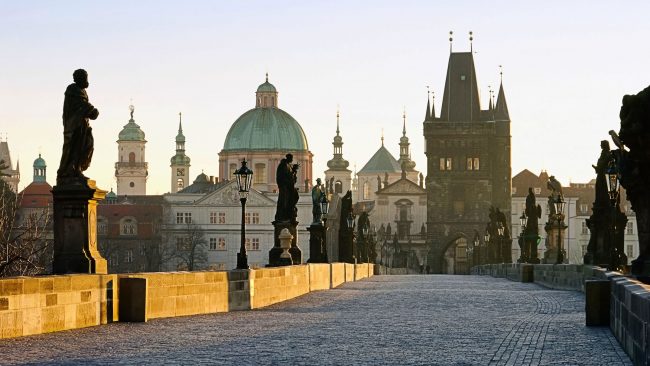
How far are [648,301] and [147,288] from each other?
35.2ft

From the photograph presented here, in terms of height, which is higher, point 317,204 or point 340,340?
point 317,204

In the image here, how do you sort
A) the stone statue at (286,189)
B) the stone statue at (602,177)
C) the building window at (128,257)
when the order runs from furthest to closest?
1. the building window at (128,257)
2. the stone statue at (286,189)
3. the stone statue at (602,177)

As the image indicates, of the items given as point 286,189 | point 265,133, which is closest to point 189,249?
point 265,133

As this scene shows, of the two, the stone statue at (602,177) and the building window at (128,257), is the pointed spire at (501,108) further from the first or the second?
the stone statue at (602,177)

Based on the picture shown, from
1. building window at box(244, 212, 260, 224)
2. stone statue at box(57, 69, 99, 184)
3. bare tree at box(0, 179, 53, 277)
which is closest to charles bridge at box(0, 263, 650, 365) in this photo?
stone statue at box(57, 69, 99, 184)

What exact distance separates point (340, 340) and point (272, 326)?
285cm

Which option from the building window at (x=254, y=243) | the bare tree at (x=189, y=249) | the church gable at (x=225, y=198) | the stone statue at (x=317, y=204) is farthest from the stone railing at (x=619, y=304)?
the church gable at (x=225, y=198)

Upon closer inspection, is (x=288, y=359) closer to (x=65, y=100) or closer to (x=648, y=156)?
(x=648, y=156)

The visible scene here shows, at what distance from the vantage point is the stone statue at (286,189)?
39.2m

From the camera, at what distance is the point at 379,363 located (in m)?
15.1

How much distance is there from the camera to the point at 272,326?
20.8m

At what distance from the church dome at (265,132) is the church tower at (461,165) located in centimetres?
2427

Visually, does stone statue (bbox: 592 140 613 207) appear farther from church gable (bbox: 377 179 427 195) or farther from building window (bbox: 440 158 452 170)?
church gable (bbox: 377 179 427 195)

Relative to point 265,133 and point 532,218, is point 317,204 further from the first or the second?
point 265,133
